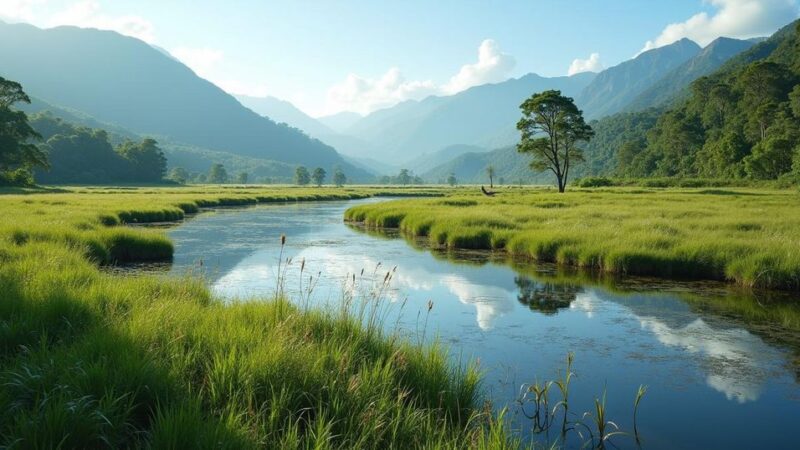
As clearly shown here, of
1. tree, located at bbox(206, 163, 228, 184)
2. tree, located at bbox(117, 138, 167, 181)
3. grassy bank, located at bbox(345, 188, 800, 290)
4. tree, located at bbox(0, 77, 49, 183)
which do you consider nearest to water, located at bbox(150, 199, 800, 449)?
grassy bank, located at bbox(345, 188, 800, 290)

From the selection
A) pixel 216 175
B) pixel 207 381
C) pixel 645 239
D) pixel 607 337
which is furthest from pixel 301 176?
pixel 207 381

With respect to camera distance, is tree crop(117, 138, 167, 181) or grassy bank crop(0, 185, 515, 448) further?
tree crop(117, 138, 167, 181)

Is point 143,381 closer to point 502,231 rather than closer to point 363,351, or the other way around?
point 363,351

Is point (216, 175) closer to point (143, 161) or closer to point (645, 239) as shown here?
point (143, 161)

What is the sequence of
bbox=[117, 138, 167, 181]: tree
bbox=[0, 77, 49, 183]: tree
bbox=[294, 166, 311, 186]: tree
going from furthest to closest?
bbox=[294, 166, 311, 186]: tree → bbox=[117, 138, 167, 181]: tree → bbox=[0, 77, 49, 183]: tree

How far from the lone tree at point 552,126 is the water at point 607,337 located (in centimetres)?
4348

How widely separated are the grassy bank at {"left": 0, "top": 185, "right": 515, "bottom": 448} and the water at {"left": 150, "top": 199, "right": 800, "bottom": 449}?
1.47 metres

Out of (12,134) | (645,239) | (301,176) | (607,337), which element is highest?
(12,134)

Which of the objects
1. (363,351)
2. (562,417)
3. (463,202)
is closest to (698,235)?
(562,417)

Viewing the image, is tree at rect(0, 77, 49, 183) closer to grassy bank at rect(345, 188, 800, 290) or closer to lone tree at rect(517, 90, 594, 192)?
grassy bank at rect(345, 188, 800, 290)

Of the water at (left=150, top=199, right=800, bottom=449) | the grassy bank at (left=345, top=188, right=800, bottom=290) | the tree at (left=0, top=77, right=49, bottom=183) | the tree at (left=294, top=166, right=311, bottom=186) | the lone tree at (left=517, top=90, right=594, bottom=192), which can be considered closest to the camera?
the water at (left=150, top=199, right=800, bottom=449)

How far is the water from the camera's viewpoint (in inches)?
305

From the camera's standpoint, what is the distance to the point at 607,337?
11617mm

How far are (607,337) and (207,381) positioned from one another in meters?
8.76
